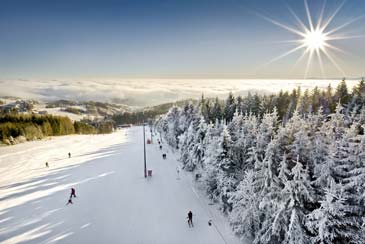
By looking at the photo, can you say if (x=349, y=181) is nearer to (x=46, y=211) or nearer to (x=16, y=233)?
(x=16, y=233)

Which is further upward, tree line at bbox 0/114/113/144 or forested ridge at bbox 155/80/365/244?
forested ridge at bbox 155/80/365/244

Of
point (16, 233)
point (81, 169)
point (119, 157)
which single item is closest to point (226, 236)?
point (16, 233)

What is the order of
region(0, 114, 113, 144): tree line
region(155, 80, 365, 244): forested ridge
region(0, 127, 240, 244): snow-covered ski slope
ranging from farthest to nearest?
region(0, 114, 113, 144): tree line
region(0, 127, 240, 244): snow-covered ski slope
region(155, 80, 365, 244): forested ridge

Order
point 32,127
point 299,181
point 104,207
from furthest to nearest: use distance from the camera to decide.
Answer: point 32,127
point 104,207
point 299,181

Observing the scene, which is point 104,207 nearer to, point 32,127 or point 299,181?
point 299,181

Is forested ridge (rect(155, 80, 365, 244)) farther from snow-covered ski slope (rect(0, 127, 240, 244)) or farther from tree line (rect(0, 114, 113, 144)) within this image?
tree line (rect(0, 114, 113, 144))

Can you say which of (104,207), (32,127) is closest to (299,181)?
(104,207)

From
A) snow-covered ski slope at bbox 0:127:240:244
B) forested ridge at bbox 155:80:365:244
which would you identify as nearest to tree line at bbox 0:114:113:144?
snow-covered ski slope at bbox 0:127:240:244

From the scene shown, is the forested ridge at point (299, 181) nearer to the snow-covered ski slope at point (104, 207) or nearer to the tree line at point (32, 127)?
the snow-covered ski slope at point (104, 207)

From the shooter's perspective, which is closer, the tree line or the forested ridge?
the forested ridge
